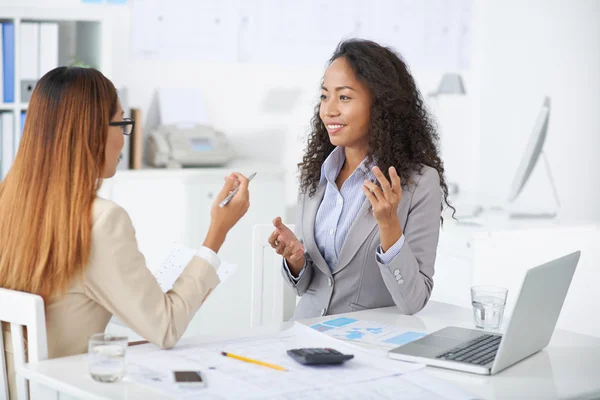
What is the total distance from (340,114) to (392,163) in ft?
0.68

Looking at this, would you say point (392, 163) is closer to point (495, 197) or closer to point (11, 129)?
point (11, 129)

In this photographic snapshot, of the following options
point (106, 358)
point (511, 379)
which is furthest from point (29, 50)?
point (511, 379)

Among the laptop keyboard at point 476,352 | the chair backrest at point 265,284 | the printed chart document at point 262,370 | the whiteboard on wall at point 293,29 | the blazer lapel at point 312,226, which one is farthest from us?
the whiteboard on wall at point 293,29

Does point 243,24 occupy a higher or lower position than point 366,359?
higher

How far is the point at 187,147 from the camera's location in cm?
383

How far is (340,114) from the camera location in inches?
92.7

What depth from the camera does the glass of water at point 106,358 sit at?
143 cm

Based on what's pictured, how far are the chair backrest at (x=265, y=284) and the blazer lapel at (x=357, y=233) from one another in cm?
31

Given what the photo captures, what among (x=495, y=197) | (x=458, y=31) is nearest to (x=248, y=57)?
(x=458, y=31)

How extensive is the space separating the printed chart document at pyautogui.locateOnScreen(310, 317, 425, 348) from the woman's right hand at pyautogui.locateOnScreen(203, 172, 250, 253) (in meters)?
0.32

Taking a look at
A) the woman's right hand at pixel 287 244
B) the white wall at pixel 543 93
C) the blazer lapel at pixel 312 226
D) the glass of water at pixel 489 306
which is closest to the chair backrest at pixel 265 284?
the blazer lapel at pixel 312 226

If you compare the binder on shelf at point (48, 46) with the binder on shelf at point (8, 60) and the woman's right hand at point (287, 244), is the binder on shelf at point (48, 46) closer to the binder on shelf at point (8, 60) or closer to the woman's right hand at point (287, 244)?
the binder on shelf at point (8, 60)

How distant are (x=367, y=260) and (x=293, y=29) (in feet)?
8.16

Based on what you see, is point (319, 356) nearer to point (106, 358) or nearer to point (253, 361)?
point (253, 361)
